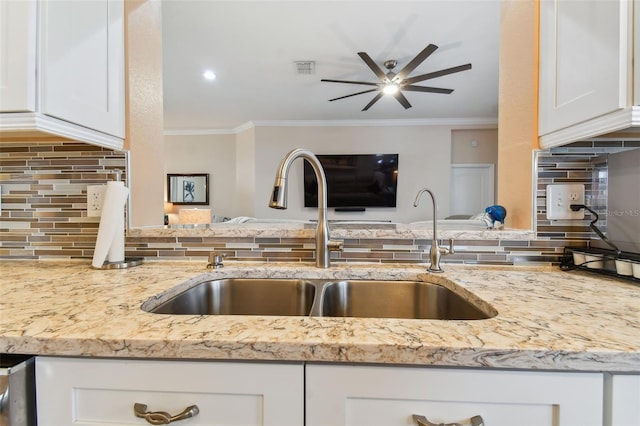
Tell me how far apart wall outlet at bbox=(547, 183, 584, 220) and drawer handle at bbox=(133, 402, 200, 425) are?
120cm

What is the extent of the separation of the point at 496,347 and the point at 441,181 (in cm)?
476

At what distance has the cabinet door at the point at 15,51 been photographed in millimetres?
746

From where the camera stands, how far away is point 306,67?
9.90ft

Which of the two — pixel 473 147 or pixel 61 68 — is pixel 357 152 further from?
pixel 61 68

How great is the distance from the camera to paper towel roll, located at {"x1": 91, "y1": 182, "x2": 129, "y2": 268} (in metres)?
0.95

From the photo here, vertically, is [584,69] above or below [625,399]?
above

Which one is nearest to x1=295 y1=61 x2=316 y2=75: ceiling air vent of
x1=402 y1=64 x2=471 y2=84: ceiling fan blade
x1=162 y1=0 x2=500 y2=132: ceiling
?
x1=162 y1=0 x2=500 y2=132: ceiling

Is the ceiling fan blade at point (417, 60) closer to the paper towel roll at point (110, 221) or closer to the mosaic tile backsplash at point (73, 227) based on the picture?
the mosaic tile backsplash at point (73, 227)

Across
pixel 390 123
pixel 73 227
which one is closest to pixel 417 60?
pixel 390 123

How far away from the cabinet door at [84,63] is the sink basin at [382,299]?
37.2 inches

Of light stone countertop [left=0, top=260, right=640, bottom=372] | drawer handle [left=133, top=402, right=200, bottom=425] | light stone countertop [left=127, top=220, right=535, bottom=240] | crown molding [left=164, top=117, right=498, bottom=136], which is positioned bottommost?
drawer handle [left=133, top=402, right=200, bottom=425]

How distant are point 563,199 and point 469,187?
4.27 m

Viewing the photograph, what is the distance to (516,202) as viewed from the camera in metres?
1.09

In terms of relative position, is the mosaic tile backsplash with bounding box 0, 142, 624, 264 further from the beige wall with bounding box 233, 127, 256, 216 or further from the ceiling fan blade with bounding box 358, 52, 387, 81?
the beige wall with bounding box 233, 127, 256, 216
